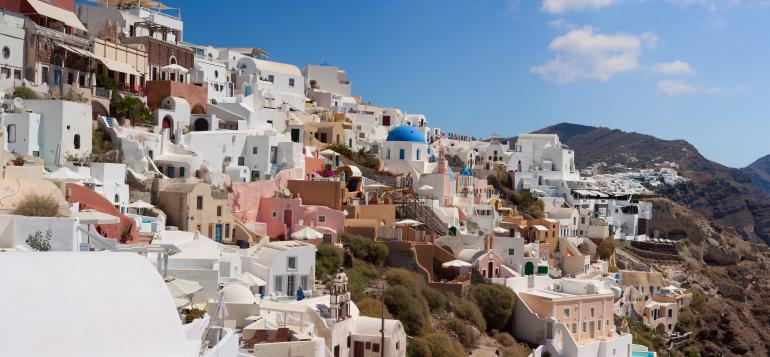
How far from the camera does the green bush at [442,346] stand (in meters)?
24.6

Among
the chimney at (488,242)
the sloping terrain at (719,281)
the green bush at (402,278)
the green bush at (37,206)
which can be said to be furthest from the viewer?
the sloping terrain at (719,281)

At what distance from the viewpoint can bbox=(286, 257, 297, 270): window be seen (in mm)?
24706

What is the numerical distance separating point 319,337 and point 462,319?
10.6 meters

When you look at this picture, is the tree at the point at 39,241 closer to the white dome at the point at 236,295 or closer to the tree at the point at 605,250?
the white dome at the point at 236,295

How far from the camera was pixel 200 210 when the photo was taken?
89.7 ft

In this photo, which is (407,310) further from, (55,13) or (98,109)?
(55,13)

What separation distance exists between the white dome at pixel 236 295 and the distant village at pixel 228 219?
0.05 metres

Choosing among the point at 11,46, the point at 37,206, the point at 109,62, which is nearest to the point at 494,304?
the point at 37,206

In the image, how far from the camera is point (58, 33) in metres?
32.8

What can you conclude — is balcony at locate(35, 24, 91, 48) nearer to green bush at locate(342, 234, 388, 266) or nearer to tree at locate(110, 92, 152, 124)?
tree at locate(110, 92, 152, 124)

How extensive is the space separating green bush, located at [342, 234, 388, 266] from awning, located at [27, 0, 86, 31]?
14587mm

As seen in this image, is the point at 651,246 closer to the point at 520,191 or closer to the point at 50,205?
the point at 520,191

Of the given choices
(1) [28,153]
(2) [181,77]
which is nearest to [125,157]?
(1) [28,153]

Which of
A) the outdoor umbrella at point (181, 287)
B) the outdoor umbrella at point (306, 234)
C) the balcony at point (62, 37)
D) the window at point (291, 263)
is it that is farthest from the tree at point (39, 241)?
the balcony at point (62, 37)
